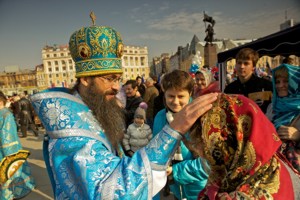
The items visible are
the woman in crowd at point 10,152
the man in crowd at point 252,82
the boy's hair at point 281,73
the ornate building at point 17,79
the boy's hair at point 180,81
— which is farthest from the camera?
the ornate building at point 17,79

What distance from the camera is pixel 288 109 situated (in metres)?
2.13

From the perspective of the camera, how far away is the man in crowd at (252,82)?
306 centimetres

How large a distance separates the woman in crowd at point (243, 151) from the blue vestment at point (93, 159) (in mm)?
184

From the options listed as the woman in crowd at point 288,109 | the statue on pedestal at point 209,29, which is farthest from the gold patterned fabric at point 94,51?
the statue on pedestal at point 209,29

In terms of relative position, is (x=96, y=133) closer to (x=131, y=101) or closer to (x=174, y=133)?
(x=174, y=133)

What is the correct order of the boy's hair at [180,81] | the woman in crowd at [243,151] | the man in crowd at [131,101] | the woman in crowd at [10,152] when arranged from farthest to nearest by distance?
the man in crowd at [131,101] → the woman in crowd at [10,152] → the boy's hair at [180,81] → the woman in crowd at [243,151]

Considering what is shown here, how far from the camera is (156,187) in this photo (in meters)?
1.06

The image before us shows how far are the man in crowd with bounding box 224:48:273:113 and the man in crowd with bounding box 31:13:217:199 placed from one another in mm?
2276

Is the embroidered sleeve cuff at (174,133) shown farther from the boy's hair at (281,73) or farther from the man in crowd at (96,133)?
the boy's hair at (281,73)

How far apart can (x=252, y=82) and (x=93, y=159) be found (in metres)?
2.88

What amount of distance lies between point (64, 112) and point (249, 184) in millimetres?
987

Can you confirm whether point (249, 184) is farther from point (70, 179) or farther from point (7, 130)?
point (7, 130)

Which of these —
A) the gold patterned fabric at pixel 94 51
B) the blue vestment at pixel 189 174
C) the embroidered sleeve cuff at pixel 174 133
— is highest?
the gold patterned fabric at pixel 94 51

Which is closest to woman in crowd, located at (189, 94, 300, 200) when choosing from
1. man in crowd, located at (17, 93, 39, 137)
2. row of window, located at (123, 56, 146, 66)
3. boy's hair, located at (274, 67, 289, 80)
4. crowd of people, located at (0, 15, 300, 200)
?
crowd of people, located at (0, 15, 300, 200)
